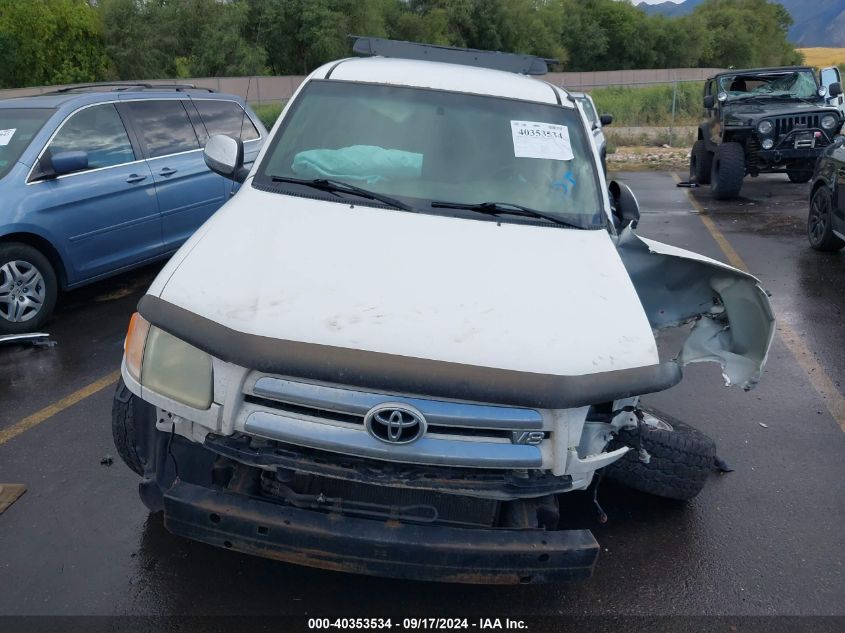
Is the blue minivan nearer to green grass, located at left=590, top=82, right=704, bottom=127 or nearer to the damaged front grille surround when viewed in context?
the damaged front grille surround

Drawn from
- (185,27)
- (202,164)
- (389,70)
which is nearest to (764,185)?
(202,164)

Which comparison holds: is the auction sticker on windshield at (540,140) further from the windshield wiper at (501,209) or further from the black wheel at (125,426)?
the black wheel at (125,426)

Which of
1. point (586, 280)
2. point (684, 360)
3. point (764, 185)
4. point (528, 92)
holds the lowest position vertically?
point (764, 185)

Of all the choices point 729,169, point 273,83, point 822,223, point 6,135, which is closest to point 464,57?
point 6,135

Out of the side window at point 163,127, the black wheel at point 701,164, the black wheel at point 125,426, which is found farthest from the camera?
the black wheel at point 701,164

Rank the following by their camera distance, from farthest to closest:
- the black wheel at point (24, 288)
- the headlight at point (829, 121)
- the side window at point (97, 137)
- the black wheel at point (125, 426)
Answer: the headlight at point (829, 121) < the side window at point (97, 137) < the black wheel at point (24, 288) < the black wheel at point (125, 426)

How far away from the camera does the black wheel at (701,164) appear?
45.3 ft

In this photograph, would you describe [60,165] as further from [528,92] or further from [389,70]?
[528,92]

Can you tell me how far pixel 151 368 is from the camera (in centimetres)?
273

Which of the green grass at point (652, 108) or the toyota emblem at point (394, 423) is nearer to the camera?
the toyota emblem at point (394, 423)

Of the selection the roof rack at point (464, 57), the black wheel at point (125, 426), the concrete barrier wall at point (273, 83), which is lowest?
the concrete barrier wall at point (273, 83)

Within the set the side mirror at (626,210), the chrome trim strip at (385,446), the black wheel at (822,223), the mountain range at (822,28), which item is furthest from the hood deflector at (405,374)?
the mountain range at (822,28)

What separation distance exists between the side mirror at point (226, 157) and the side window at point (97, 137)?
2305 mm

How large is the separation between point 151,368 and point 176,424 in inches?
8.4
